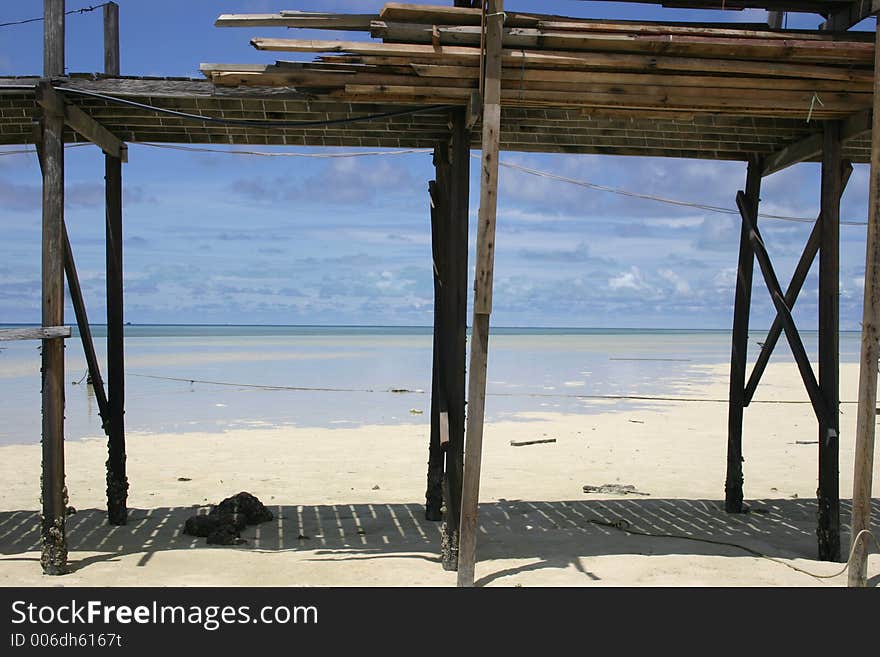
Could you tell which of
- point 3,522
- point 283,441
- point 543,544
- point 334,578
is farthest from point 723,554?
point 283,441

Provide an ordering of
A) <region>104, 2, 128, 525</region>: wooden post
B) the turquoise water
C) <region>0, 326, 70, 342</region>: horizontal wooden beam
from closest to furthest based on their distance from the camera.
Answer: <region>0, 326, 70, 342</region>: horizontal wooden beam < <region>104, 2, 128, 525</region>: wooden post < the turquoise water

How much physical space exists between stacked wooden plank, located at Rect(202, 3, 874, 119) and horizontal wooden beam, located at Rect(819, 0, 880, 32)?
0.95ft

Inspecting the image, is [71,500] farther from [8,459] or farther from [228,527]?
[8,459]

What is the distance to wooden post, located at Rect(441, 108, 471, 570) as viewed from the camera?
741cm

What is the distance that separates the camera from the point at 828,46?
693cm

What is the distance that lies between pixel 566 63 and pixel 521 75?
1.12 ft

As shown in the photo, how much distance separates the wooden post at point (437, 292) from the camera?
8.58 metres

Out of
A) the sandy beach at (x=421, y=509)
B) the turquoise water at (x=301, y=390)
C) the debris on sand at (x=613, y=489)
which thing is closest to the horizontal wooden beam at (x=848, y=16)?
the sandy beach at (x=421, y=509)

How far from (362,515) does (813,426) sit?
11018 millimetres

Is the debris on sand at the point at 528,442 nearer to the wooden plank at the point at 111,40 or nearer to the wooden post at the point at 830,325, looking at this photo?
the wooden post at the point at 830,325

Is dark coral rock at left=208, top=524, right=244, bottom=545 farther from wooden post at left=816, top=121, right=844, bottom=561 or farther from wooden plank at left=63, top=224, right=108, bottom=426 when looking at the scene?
wooden post at left=816, top=121, right=844, bottom=561

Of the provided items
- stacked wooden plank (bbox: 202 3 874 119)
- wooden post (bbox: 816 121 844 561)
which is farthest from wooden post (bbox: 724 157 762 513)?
stacked wooden plank (bbox: 202 3 874 119)

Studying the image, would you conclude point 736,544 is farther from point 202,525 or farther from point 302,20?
point 302,20

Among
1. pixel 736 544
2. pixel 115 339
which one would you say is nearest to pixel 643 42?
pixel 736 544
